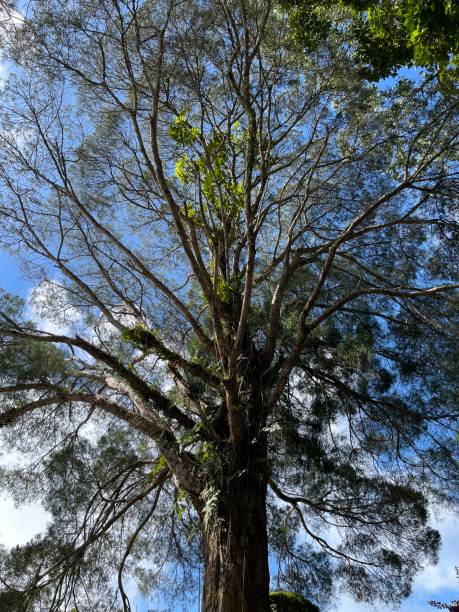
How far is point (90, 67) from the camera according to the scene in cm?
563

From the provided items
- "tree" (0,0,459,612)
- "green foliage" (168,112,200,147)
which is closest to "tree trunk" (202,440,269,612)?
"tree" (0,0,459,612)

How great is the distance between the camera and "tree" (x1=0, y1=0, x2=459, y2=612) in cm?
528

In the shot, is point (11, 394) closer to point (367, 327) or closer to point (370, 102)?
point (367, 327)

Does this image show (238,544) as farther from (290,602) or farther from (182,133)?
(182,133)

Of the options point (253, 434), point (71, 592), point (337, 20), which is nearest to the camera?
point (253, 434)

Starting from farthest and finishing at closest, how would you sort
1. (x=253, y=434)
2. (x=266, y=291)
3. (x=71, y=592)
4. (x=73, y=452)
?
(x=266, y=291) < (x=73, y=452) < (x=71, y=592) < (x=253, y=434)

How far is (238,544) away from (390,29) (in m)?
4.02

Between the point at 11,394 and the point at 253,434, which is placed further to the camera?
the point at 11,394

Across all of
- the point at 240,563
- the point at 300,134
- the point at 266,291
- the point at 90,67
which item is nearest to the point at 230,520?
the point at 240,563

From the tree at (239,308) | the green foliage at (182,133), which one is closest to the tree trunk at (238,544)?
the tree at (239,308)

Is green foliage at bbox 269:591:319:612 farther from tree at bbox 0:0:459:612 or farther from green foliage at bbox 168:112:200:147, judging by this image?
green foliage at bbox 168:112:200:147

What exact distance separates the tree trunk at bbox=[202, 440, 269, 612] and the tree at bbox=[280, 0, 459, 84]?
283 centimetres

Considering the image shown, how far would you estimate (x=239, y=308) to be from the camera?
18.2ft

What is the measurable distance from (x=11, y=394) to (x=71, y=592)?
2306 millimetres
